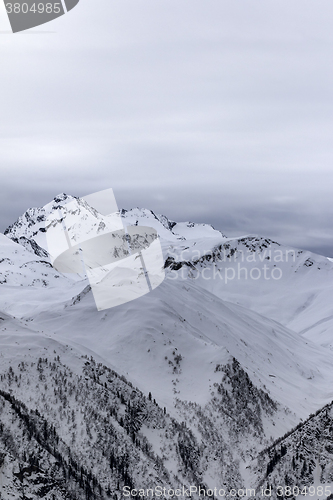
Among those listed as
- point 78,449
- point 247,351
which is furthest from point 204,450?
point 247,351

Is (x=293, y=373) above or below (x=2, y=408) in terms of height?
below

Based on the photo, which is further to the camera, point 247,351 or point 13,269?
point 13,269

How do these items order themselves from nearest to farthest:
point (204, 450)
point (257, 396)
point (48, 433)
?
1. point (48, 433)
2. point (204, 450)
3. point (257, 396)

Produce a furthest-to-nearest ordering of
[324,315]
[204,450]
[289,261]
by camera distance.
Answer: [289,261]
[324,315]
[204,450]

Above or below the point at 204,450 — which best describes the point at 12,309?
below

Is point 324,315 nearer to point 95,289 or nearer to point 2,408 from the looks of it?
point 95,289

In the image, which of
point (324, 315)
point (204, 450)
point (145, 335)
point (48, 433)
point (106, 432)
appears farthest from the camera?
point (324, 315)

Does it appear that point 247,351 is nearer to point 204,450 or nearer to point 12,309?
Answer: point 204,450

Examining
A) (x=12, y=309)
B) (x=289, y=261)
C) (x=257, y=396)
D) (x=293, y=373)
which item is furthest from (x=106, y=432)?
(x=289, y=261)

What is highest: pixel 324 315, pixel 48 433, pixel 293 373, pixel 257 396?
Result: pixel 48 433
